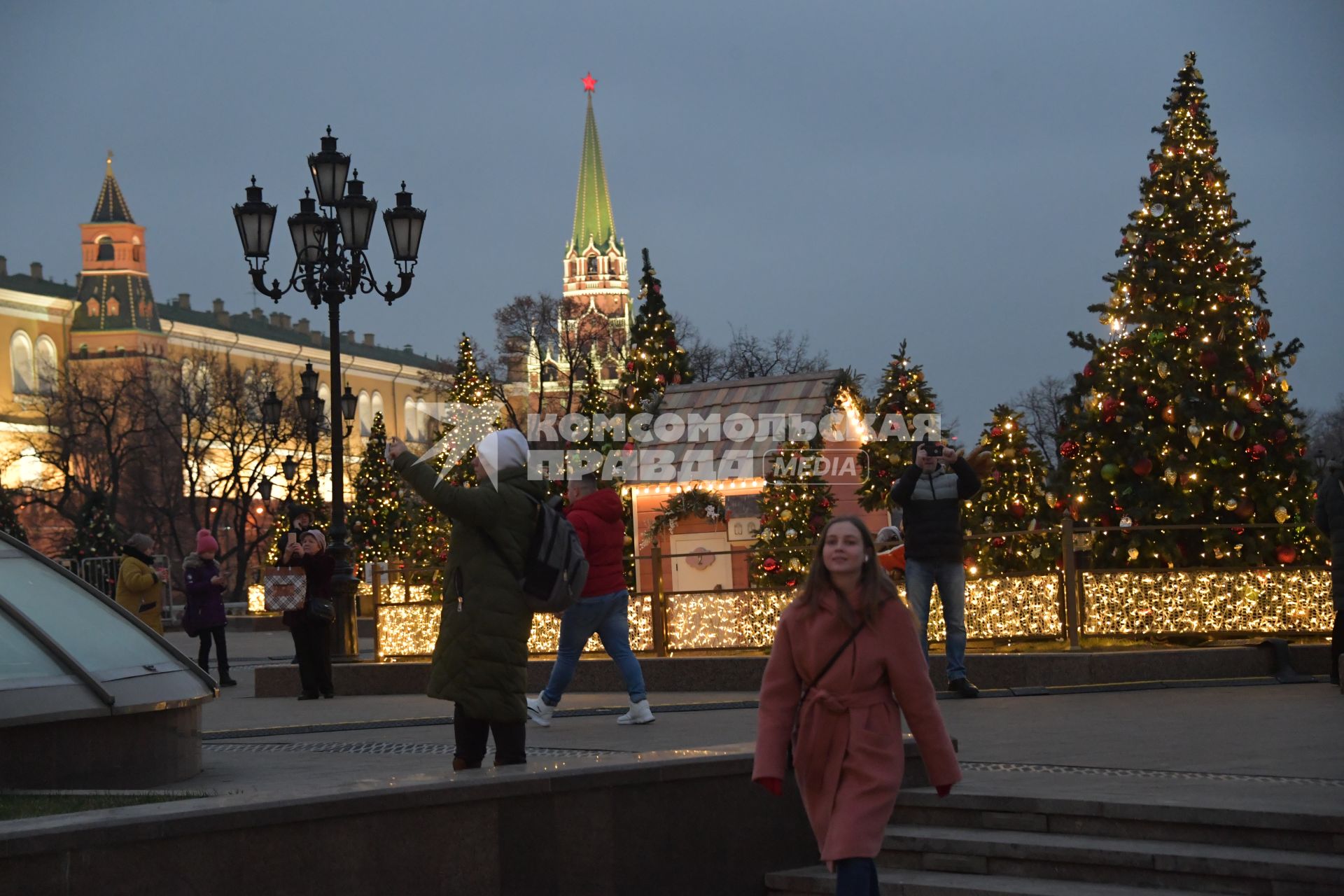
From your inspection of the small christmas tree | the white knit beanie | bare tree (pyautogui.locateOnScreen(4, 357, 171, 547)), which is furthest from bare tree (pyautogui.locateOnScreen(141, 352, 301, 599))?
the white knit beanie

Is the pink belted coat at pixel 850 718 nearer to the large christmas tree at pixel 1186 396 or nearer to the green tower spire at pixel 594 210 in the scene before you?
the large christmas tree at pixel 1186 396

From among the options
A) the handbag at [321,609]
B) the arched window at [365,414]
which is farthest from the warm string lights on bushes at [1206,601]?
the arched window at [365,414]

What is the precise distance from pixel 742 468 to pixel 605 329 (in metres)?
44.3

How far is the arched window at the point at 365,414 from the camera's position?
13888 centimetres

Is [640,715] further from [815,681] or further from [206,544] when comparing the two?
[206,544]

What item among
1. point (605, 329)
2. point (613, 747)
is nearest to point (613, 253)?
point (605, 329)

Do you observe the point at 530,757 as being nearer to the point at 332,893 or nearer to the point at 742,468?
the point at 332,893

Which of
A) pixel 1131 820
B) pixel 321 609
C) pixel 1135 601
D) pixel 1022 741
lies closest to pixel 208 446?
pixel 321 609

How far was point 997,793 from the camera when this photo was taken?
26.2 feet

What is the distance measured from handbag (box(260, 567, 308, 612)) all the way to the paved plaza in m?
0.97

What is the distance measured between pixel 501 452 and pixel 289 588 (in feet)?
30.0

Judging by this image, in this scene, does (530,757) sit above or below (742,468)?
below

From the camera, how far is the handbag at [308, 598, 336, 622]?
16641mm

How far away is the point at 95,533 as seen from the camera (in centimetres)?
4584
